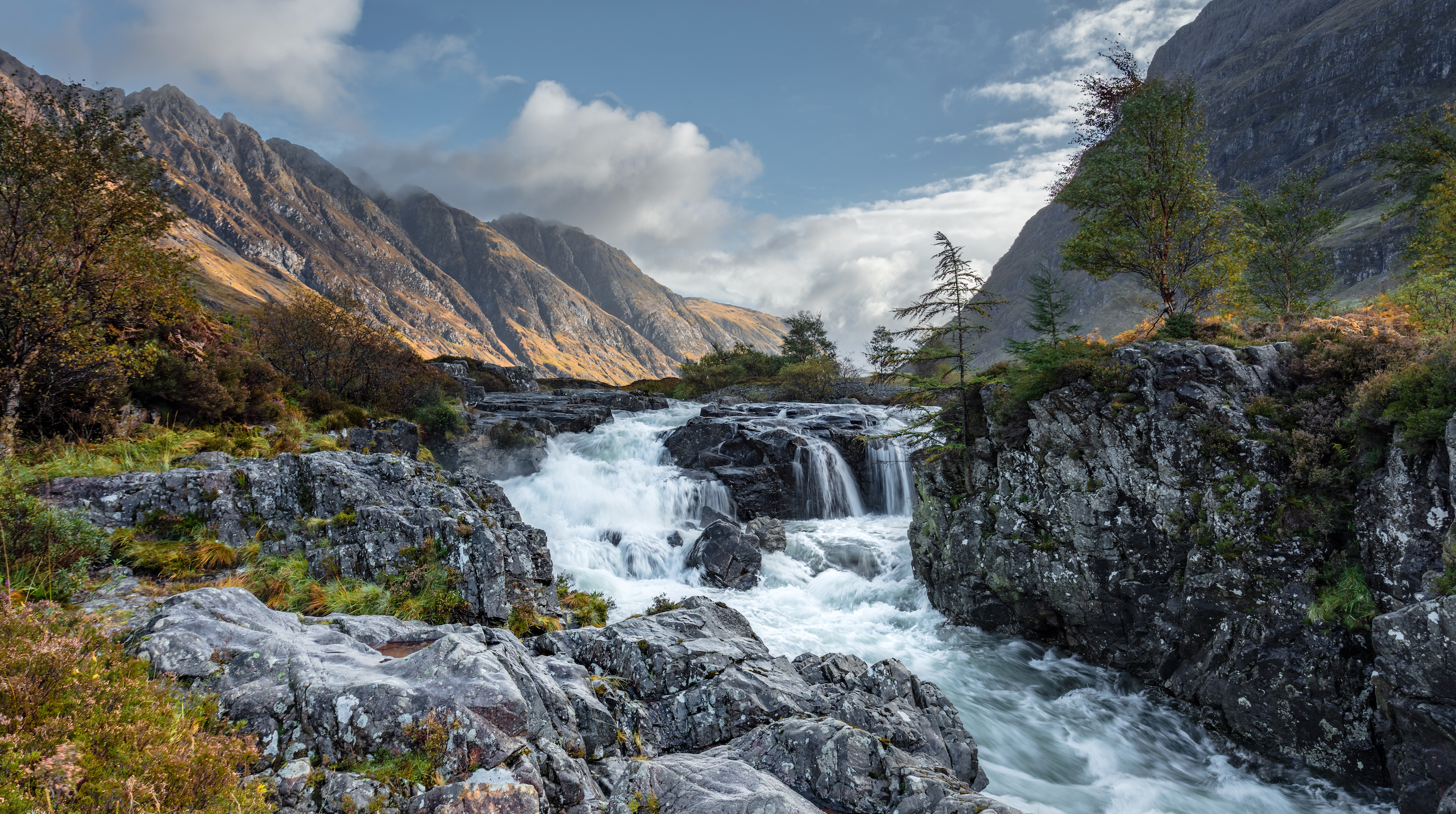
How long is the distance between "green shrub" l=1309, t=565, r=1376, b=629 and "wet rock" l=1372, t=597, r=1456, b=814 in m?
1.04

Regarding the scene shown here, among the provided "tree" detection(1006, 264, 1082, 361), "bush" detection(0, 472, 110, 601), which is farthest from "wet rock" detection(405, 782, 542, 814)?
"tree" detection(1006, 264, 1082, 361)

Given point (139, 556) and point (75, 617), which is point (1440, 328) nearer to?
point (75, 617)

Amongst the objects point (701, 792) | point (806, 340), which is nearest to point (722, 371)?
point (806, 340)

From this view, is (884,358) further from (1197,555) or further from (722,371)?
(722,371)

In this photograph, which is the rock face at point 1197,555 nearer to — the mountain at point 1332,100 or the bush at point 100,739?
the bush at point 100,739

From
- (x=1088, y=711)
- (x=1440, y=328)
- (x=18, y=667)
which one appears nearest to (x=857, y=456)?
(x=1088, y=711)

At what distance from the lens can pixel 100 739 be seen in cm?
370

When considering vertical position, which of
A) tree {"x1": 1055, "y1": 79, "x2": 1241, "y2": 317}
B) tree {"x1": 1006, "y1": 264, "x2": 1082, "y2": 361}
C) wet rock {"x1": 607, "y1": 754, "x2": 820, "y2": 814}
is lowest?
wet rock {"x1": 607, "y1": 754, "x2": 820, "y2": 814}

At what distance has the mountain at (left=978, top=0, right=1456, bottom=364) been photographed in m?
92.9

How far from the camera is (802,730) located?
660 cm

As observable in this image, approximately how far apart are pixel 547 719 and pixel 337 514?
334 inches

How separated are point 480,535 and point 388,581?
5.91ft

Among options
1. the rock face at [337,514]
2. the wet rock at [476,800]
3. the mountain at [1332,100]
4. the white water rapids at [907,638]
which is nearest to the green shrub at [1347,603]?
the white water rapids at [907,638]

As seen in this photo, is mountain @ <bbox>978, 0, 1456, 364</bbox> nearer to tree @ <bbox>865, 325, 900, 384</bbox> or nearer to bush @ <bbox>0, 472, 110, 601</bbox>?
tree @ <bbox>865, 325, 900, 384</bbox>
